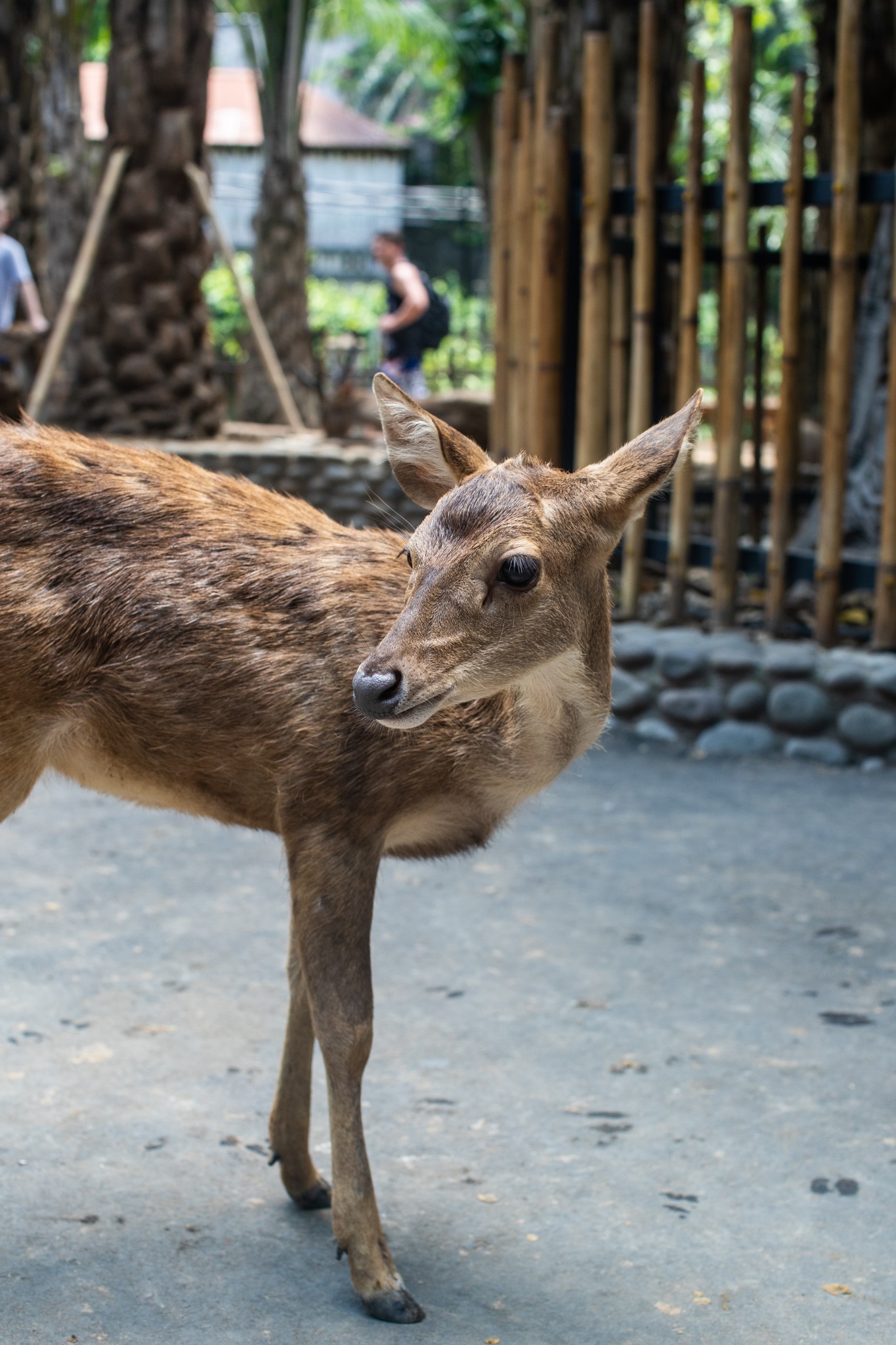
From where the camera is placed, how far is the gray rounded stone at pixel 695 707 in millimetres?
7887

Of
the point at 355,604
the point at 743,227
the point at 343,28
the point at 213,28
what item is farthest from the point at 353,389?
the point at 343,28

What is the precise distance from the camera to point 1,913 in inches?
217

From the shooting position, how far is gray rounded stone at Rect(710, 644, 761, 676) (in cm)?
774

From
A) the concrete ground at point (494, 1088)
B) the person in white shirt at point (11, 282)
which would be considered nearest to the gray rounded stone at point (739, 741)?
the concrete ground at point (494, 1088)

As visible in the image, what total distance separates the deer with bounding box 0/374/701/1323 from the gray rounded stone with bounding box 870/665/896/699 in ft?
14.8

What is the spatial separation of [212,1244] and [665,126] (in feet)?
26.7

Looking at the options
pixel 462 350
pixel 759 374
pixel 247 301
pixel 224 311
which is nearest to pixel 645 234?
pixel 759 374

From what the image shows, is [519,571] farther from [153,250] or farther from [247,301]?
[247,301]

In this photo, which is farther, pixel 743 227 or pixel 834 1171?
pixel 743 227

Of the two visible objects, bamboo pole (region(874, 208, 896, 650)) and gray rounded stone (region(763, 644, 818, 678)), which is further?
gray rounded stone (region(763, 644, 818, 678))

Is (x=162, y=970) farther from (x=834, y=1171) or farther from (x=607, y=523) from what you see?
(x=607, y=523)

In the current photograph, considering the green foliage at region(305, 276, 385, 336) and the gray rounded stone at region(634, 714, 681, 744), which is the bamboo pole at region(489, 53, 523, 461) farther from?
the green foliage at region(305, 276, 385, 336)

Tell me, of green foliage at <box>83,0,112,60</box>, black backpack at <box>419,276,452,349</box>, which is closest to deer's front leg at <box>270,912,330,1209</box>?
black backpack at <box>419,276,452,349</box>

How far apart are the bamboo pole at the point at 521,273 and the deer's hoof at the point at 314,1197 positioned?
228 inches
